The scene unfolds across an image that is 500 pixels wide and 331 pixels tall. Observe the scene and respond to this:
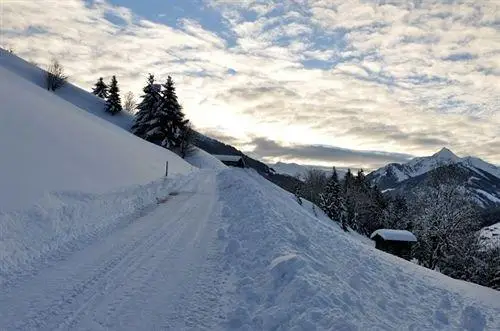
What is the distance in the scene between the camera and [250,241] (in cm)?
1111

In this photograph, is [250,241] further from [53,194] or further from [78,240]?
[53,194]

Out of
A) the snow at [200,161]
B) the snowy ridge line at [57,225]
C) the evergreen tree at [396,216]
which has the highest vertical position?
the snow at [200,161]

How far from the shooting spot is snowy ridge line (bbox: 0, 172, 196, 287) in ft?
28.0

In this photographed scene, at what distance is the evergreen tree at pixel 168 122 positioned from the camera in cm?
6141

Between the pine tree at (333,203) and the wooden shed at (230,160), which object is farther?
the wooden shed at (230,160)

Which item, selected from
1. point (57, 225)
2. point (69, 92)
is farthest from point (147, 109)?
point (57, 225)

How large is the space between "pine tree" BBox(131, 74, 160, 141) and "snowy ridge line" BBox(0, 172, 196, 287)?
47056mm

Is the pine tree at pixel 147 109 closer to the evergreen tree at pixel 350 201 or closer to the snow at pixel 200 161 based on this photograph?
the snow at pixel 200 161

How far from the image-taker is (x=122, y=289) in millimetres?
7215

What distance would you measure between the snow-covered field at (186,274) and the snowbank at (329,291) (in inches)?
1.3

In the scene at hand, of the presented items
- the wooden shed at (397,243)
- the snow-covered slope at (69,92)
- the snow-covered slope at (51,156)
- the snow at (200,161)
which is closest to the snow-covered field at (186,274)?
the snow-covered slope at (51,156)

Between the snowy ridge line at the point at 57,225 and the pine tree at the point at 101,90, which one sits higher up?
the pine tree at the point at 101,90

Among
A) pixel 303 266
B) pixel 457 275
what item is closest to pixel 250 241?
pixel 303 266

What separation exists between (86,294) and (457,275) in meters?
46.0
